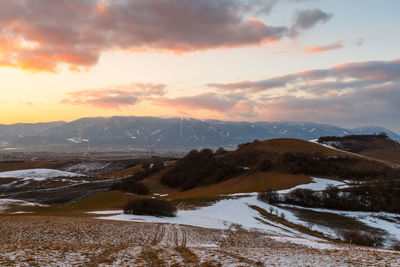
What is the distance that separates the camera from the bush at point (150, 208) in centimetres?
4216

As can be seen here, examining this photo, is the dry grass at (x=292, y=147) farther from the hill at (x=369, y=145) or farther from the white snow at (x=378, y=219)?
the hill at (x=369, y=145)

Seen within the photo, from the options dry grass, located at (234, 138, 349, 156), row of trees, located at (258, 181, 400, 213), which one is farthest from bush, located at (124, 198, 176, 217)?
dry grass, located at (234, 138, 349, 156)

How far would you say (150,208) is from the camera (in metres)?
43.3

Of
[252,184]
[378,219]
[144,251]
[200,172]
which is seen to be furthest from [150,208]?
[200,172]

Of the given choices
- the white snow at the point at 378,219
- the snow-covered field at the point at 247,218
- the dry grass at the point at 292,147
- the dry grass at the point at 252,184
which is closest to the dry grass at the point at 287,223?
the snow-covered field at the point at 247,218

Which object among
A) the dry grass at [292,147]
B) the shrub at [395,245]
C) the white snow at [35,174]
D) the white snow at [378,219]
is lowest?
the white snow at [35,174]

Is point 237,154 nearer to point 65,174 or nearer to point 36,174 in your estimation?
point 65,174

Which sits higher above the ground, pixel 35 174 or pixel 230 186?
pixel 230 186

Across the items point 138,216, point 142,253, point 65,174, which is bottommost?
point 65,174

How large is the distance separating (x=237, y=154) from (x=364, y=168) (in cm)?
4937

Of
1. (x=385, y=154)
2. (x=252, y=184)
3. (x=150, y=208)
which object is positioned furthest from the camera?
(x=385, y=154)

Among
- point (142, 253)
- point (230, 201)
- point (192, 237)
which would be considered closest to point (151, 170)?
point (230, 201)

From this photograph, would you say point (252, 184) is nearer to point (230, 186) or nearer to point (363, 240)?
point (230, 186)

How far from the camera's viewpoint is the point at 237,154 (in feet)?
397
